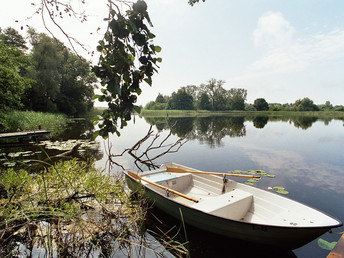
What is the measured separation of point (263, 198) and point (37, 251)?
4.16 metres

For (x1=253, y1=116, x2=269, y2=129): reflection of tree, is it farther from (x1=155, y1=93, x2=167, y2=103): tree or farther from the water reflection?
(x1=155, y1=93, x2=167, y2=103): tree

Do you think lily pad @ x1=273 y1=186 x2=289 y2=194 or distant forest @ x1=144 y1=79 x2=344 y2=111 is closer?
lily pad @ x1=273 y1=186 x2=289 y2=194

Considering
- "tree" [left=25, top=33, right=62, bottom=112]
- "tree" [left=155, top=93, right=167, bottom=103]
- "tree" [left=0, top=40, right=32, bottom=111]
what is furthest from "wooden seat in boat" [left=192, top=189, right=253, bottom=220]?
"tree" [left=155, top=93, right=167, bottom=103]

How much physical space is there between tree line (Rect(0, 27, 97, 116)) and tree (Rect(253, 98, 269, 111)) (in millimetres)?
57286

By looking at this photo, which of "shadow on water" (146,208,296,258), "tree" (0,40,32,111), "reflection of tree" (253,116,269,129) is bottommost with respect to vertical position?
"shadow on water" (146,208,296,258)

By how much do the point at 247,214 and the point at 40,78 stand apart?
26982 millimetres

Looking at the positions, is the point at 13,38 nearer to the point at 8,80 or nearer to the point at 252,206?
the point at 8,80

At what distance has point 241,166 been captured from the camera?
27.2ft

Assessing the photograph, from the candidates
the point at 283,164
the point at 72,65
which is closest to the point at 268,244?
the point at 283,164

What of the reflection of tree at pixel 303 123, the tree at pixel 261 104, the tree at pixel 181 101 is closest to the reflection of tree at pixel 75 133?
the reflection of tree at pixel 303 123

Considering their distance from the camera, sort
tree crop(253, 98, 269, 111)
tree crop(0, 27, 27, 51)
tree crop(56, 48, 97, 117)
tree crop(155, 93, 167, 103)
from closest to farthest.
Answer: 1. tree crop(0, 27, 27, 51)
2. tree crop(56, 48, 97, 117)
3. tree crop(253, 98, 269, 111)
4. tree crop(155, 93, 167, 103)

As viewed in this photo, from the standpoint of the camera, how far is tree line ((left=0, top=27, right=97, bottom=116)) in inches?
Result: 447

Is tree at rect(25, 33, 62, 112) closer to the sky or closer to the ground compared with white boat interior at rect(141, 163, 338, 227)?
closer to the sky

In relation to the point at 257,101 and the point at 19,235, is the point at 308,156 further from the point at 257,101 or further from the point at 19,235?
the point at 257,101
